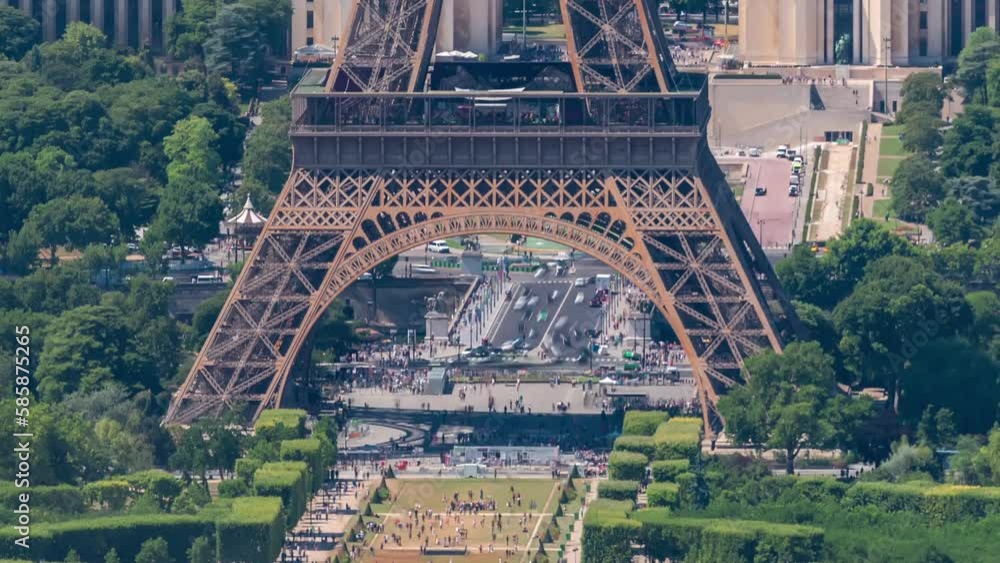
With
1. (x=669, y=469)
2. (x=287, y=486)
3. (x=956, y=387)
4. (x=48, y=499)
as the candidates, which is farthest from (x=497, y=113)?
(x=48, y=499)

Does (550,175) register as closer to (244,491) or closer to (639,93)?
(639,93)

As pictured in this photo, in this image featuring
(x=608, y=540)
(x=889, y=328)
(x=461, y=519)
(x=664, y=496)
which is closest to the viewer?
(x=608, y=540)

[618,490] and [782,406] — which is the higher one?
[782,406]

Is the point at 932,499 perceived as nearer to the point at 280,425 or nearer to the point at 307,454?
the point at 307,454

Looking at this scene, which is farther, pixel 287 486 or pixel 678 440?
pixel 678 440

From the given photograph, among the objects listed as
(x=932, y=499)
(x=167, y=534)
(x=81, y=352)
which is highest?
(x=81, y=352)

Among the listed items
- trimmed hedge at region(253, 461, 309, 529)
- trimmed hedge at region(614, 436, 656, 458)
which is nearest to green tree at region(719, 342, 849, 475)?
trimmed hedge at region(614, 436, 656, 458)

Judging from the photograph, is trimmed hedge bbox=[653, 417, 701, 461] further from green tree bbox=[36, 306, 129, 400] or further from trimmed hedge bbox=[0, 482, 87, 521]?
green tree bbox=[36, 306, 129, 400]
